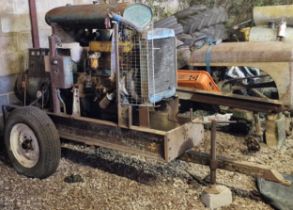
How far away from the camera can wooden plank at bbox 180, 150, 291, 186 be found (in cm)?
290

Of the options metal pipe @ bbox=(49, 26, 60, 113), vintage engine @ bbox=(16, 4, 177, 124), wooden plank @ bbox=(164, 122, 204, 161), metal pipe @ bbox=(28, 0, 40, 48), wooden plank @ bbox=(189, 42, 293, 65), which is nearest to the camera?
wooden plank @ bbox=(164, 122, 204, 161)

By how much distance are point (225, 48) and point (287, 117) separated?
1.03m

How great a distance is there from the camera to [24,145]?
3.58 metres

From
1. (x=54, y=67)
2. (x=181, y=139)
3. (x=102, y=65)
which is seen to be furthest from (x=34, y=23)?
(x=181, y=139)

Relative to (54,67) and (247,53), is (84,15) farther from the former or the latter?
(247,53)

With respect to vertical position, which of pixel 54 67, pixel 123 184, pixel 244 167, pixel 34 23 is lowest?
pixel 123 184

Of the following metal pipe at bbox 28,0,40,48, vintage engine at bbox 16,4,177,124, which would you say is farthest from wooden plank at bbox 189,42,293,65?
metal pipe at bbox 28,0,40,48

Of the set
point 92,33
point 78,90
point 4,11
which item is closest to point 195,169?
point 78,90

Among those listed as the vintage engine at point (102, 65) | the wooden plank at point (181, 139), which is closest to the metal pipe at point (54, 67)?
the vintage engine at point (102, 65)

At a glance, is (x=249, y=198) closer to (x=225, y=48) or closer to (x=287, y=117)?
(x=287, y=117)

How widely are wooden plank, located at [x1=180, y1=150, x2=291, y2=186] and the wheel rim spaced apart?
1.31m

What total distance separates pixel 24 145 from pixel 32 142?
0.35 feet

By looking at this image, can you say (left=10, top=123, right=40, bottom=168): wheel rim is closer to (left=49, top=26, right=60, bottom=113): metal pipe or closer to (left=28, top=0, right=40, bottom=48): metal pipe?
(left=49, top=26, right=60, bottom=113): metal pipe

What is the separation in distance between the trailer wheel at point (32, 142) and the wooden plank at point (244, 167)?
1.13 m
